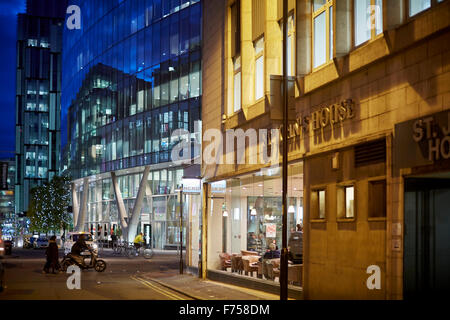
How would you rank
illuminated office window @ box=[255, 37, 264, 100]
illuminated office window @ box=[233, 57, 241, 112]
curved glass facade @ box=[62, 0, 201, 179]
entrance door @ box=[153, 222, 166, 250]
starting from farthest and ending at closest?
entrance door @ box=[153, 222, 166, 250], curved glass facade @ box=[62, 0, 201, 179], illuminated office window @ box=[233, 57, 241, 112], illuminated office window @ box=[255, 37, 264, 100]

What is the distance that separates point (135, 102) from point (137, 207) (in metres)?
10.0

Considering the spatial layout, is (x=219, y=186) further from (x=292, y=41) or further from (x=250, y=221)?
(x=292, y=41)

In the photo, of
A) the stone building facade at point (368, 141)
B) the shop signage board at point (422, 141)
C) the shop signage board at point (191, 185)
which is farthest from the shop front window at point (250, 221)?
the shop signage board at point (422, 141)

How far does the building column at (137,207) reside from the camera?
61969mm

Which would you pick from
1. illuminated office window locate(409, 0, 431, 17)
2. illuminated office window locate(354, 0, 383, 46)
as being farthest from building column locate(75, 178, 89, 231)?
illuminated office window locate(409, 0, 431, 17)

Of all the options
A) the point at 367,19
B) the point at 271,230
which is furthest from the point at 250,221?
the point at 367,19

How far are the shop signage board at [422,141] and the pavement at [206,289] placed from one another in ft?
23.2

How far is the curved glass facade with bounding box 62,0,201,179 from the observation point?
54844mm

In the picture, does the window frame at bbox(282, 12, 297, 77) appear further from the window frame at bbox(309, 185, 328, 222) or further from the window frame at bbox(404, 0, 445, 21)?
the window frame at bbox(404, 0, 445, 21)

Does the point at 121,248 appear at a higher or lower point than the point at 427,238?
lower

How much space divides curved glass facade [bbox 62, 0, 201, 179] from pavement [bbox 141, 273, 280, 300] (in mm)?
28238

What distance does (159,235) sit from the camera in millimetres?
64875
